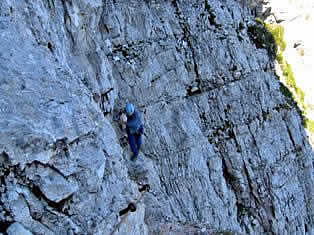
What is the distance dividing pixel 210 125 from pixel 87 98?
9950 mm

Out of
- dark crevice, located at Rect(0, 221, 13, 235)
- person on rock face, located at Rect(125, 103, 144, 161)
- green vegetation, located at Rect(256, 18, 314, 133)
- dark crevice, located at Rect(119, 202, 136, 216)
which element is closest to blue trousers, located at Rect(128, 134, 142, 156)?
person on rock face, located at Rect(125, 103, 144, 161)

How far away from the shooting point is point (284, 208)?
734 inches

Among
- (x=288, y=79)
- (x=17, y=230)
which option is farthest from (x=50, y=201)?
(x=288, y=79)

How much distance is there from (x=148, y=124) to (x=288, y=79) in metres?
11.8

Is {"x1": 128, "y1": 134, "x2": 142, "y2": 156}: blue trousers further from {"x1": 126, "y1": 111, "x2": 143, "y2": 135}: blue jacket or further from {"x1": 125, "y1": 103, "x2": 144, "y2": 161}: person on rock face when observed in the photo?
{"x1": 126, "y1": 111, "x2": 143, "y2": 135}: blue jacket

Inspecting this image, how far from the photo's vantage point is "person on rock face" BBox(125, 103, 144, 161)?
38.9ft

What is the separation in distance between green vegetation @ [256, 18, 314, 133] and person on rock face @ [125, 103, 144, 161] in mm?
12522

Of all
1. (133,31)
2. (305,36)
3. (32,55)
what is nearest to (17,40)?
(32,55)

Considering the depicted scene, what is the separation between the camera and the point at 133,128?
1205cm

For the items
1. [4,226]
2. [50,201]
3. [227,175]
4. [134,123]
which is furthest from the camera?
[227,175]

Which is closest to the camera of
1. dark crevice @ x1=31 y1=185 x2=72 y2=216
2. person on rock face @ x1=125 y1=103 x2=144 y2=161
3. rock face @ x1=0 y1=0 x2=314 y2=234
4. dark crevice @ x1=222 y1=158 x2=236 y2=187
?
dark crevice @ x1=31 y1=185 x2=72 y2=216

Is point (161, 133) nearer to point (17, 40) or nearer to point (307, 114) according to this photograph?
point (17, 40)

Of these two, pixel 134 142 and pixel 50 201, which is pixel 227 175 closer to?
pixel 134 142

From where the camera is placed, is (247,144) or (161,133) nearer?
(161,133)
